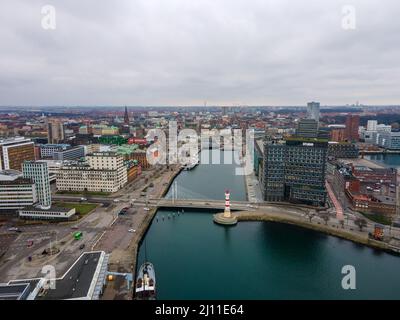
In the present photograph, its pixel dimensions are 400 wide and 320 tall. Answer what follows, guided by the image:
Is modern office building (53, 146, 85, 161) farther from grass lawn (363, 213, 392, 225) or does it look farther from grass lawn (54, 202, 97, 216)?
grass lawn (363, 213, 392, 225)

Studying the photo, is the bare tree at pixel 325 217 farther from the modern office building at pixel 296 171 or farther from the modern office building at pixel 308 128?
Result: the modern office building at pixel 308 128

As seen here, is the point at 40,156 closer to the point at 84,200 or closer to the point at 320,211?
the point at 84,200

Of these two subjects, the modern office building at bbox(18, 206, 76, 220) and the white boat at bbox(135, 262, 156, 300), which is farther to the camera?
the modern office building at bbox(18, 206, 76, 220)

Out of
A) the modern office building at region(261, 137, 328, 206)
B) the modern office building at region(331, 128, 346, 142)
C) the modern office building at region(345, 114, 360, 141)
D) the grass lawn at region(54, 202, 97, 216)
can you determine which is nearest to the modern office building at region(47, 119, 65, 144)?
the grass lawn at region(54, 202, 97, 216)

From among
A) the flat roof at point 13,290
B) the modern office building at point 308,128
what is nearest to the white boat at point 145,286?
the flat roof at point 13,290

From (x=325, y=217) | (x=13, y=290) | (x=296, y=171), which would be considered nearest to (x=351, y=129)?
(x=296, y=171)

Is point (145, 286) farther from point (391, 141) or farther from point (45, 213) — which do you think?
point (391, 141)
